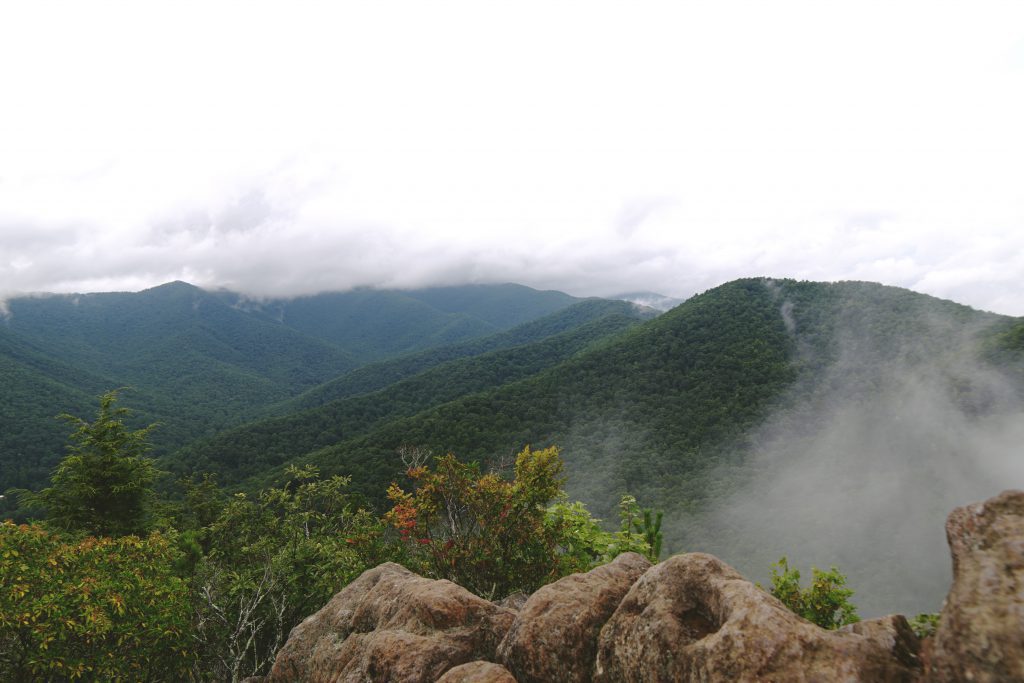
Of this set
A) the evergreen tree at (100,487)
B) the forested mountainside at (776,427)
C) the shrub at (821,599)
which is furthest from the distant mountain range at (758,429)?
the shrub at (821,599)

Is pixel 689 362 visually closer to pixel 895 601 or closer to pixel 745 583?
pixel 895 601

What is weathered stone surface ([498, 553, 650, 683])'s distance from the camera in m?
6.28

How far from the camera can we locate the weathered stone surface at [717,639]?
4219mm

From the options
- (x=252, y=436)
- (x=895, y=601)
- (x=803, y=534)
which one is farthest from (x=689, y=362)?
(x=252, y=436)

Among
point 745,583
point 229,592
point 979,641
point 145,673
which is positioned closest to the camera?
point 979,641

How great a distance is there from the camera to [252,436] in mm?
100562

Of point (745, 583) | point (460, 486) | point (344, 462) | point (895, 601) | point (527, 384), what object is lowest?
point (895, 601)

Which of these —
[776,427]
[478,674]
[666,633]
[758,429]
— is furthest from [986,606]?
[776,427]

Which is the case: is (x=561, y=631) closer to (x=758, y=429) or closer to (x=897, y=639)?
(x=897, y=639)

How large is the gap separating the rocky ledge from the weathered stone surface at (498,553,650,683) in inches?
0.6

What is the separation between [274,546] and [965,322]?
4651 inches

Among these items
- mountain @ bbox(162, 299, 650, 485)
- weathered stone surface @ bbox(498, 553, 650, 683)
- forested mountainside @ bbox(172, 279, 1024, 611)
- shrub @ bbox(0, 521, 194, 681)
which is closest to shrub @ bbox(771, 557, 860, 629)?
weathered stone surface @ bbox(498, 553, 650, 683)

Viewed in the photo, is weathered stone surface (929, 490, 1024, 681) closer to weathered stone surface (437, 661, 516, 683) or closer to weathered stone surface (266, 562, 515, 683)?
weathered stone surface (437, 661, 516, 683)

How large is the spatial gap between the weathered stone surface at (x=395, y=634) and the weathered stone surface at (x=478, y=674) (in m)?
0.72
